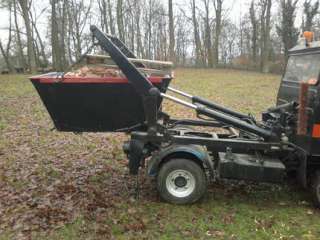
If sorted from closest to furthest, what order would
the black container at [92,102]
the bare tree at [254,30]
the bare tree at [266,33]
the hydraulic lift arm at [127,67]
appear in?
1. the hydraulic lift arm at [127,67]
2. the black container at [92,102]
3. the bare tree at [266,33]
4. the bare tree at [254,30]

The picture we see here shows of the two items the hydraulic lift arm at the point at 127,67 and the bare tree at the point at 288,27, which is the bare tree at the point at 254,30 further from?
the hydraulic lift arm at the point at 127,67

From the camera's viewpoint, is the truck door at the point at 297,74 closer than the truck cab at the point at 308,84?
No

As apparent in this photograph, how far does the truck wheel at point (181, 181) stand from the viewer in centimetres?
518

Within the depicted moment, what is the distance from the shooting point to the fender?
518 cm

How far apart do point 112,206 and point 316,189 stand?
2.80 metres

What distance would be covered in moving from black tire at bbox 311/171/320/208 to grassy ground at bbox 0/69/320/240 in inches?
6.2

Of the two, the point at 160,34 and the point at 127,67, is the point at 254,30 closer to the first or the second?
the point at 160,34

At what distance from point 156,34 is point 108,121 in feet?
141

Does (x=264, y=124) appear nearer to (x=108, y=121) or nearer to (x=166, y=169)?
(x=166, y=169)

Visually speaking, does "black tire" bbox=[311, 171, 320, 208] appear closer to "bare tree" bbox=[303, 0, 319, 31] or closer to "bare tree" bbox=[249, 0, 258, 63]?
"bare tree" bbox=[303, 0, 319, 31]

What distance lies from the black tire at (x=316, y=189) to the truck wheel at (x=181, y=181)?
147 cm

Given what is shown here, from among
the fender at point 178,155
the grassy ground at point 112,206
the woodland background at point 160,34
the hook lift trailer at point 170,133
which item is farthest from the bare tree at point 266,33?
the fender at point 178,155

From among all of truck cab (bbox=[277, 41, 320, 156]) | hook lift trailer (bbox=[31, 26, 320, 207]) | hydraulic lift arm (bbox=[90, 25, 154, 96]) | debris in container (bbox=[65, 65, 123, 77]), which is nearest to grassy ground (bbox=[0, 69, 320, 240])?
hook lift trailer (bbox=[31, 26, 320, 207])

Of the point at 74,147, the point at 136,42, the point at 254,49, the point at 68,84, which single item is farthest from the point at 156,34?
the point at 68,84
